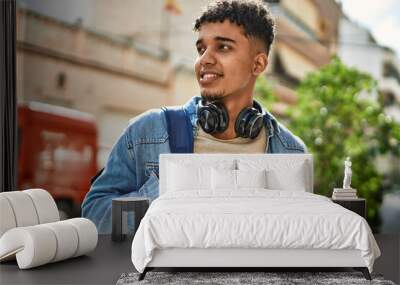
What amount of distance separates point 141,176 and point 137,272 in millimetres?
1551

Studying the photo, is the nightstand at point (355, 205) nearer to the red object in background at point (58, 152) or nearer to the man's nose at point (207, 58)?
the man's nose at point (207, 58)

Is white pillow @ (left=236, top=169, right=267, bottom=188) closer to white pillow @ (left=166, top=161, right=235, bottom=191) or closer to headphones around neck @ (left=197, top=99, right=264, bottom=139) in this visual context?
white pillow @ (left=166, top=161, right=235, bottom=191)

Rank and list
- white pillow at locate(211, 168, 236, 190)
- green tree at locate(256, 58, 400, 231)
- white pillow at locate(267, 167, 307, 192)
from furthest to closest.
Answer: green tree at locate(256, 58, 400, 231)
white pillow at locate(267, 167, 307, 192)
white pillow at locate(211, 168, 236, 190)

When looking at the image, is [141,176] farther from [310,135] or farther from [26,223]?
[310,135]

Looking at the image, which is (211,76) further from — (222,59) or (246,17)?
(246,17)

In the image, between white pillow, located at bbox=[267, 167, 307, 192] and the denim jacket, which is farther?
the denim jacket

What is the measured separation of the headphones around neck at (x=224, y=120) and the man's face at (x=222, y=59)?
0.17m

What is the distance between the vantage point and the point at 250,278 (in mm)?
3723

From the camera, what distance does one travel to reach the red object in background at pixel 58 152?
6.69 meters

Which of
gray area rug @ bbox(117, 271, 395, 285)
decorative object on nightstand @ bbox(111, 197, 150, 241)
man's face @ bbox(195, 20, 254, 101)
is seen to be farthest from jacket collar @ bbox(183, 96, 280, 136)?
gray area rug @ bbox(117, 271, 395, 285)

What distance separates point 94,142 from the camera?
694 centimetres

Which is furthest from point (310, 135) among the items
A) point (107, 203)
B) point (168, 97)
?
point (107, 203)

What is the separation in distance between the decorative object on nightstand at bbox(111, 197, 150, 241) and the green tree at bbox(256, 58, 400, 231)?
108 inches

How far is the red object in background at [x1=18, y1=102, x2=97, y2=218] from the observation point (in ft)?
21.9
